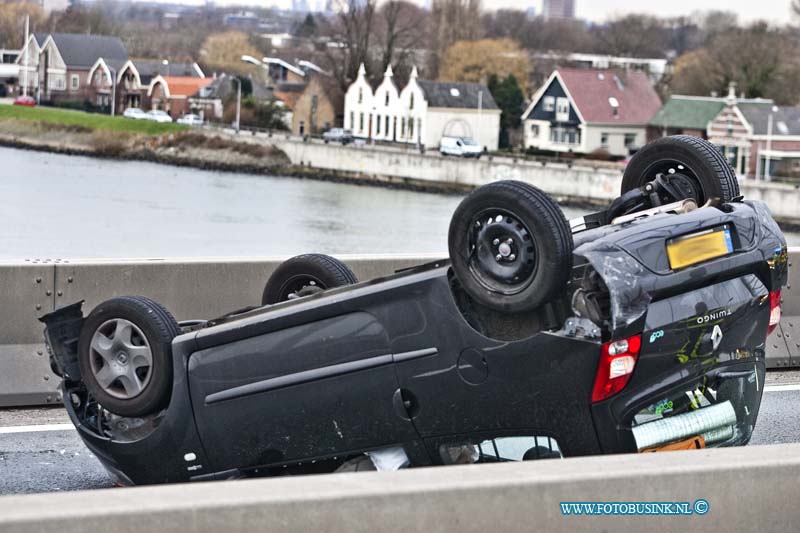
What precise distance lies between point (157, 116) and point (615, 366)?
104070mm

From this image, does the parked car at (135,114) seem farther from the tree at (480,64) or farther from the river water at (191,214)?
the tree at (480,64)

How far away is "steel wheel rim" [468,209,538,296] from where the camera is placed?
498 cm

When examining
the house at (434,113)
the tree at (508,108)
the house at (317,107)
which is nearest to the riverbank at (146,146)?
the house at (434,113)

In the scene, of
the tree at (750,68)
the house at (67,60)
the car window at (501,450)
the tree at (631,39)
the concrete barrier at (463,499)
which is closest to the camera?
the concrete barrier at (463,499)

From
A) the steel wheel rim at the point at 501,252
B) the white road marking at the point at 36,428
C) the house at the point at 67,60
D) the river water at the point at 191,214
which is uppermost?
the house at the point at 67,60

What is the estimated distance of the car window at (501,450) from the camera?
5.09 meters

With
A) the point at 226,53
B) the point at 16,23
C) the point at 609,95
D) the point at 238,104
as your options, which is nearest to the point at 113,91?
the point at 238,104

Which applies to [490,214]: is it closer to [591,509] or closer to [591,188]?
[591,509]

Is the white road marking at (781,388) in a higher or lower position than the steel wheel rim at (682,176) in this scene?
lower

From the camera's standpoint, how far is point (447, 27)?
141000mm

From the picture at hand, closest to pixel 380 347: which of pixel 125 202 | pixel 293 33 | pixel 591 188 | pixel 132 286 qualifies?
pixel 132 286

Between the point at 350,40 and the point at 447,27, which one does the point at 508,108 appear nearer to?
the point at 350,40

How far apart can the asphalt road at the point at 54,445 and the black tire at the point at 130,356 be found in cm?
73

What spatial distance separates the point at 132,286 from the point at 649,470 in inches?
200
